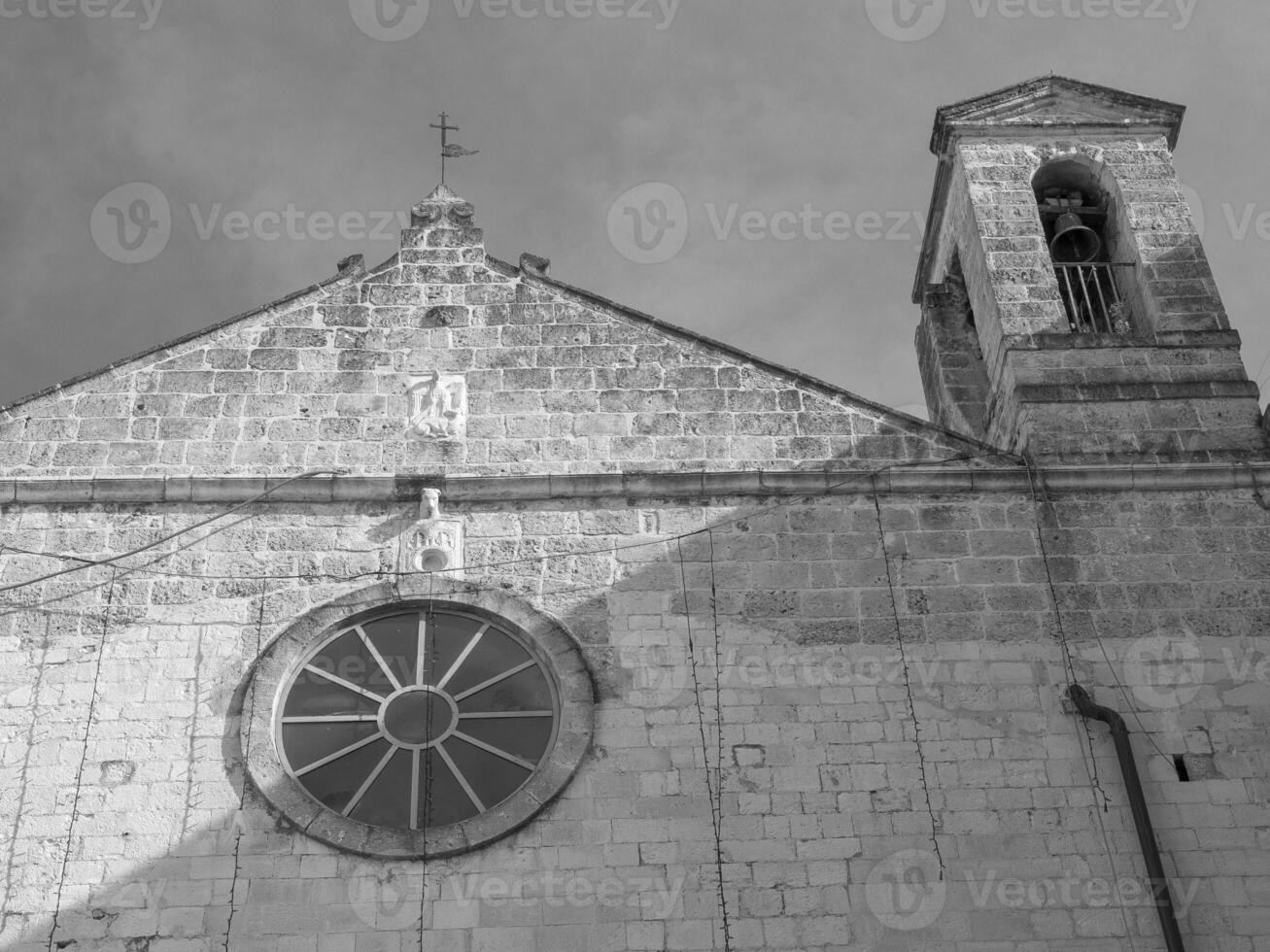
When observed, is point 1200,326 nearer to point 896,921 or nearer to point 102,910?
point 896,921

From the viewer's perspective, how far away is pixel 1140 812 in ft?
30.3

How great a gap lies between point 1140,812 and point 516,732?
11.9 feet

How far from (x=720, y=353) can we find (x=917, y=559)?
211 cm

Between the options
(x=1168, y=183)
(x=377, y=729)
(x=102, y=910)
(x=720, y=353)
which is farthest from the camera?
(x=1168, y=183)

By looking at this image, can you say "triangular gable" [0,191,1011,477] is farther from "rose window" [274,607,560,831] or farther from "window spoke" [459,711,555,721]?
"window spoke" [459,711,555,721]

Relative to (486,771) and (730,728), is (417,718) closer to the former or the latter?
(486,771)

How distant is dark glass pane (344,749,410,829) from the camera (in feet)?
30.3

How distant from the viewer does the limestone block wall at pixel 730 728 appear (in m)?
8.86

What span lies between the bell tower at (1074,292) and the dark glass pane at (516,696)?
382 cm

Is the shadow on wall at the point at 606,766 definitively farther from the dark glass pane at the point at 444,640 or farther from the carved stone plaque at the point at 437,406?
the carved stone plaque at the point at 437,406

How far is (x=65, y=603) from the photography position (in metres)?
9.91

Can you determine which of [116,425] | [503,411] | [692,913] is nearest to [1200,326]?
[503,411]

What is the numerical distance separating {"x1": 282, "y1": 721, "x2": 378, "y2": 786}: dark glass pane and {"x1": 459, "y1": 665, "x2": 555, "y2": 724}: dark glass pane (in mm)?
603

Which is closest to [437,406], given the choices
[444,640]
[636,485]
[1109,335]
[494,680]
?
[636,485]
